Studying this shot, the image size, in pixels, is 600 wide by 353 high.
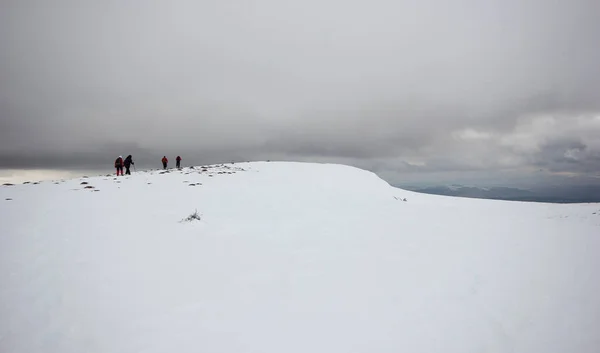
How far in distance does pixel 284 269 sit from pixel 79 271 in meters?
5.12

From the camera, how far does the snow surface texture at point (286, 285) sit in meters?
4.36

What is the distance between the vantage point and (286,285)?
600 cm

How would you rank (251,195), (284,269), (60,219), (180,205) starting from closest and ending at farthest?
(284,269) < (60,219) < (180,205) < (251,195)

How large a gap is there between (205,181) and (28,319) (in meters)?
18.4

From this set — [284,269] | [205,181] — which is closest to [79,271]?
[284,269]

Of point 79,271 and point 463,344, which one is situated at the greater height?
point 79,271

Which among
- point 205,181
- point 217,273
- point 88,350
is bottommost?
point 88,350

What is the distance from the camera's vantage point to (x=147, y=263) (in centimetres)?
689

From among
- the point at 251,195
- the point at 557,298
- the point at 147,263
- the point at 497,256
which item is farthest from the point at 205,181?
the point at 557,298

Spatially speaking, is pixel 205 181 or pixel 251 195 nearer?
pixel 251 195

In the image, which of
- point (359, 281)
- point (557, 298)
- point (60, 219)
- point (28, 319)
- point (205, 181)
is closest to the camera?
point (28, 319)

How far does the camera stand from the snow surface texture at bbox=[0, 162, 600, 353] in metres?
4.36

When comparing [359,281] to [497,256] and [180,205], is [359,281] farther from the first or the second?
[180,205]

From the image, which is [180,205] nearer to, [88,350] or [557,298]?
[88,350]
